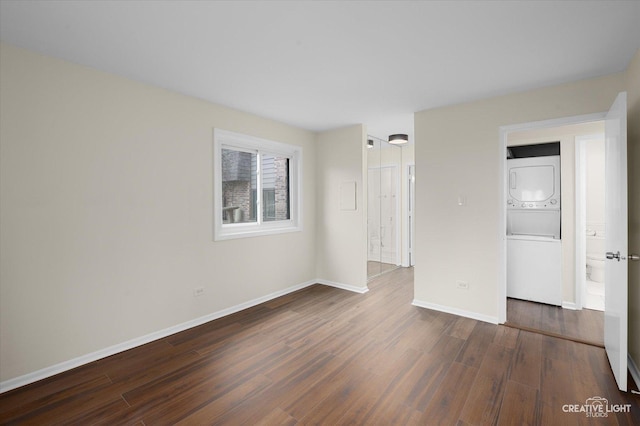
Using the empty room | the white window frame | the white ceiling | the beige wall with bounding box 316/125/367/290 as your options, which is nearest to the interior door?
the empty room

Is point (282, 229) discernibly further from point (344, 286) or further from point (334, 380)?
point (334, 380)

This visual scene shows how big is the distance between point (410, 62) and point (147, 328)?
11.6ft

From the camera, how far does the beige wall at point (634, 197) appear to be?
7.69ft

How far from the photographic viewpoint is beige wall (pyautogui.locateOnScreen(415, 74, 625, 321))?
10.7 ft

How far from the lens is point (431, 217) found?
12.6ft

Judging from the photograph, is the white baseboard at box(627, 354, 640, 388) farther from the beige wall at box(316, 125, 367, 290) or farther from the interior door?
the beige wall at box(316, 125, 367, 290)

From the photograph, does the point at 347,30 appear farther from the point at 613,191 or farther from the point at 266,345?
the point at 266,345

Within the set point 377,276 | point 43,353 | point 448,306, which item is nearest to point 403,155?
point 377,276

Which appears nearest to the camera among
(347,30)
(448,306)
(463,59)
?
(347,30)

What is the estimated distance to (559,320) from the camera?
11.4ft

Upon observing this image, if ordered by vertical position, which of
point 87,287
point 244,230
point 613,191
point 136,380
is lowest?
point 136,380

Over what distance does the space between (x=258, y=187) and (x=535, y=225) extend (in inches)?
156

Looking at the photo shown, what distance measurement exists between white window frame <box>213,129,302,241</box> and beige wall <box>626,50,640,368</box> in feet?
12.2

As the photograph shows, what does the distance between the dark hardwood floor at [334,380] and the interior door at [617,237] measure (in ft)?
0.98
